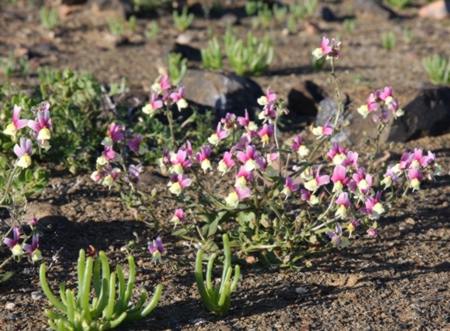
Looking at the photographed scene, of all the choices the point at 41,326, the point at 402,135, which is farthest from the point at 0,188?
the point at 402,135

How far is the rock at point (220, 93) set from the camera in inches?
272

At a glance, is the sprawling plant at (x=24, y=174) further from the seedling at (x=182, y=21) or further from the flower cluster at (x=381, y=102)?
the seedling at (x=182, y=21)

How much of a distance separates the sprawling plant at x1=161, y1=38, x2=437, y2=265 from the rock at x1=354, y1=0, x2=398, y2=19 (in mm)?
6568

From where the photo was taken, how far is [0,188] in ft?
16.0

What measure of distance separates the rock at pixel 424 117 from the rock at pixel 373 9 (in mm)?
4214

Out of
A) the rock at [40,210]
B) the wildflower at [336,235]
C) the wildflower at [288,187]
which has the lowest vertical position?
the rock at [40,210]

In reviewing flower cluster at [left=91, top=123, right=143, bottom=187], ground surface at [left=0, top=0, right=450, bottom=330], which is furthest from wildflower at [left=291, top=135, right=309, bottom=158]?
flower cluster at [left=91, top=123, right=143, bottom=187]

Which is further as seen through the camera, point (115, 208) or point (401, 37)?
point (401, 37)

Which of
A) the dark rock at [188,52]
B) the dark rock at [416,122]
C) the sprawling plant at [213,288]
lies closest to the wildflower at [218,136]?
the sprawling plant at [213,288]

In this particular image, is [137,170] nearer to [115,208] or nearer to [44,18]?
[115,208]

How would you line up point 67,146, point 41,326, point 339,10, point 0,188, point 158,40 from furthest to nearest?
1. point 339,10
2. point 158,40
3. point 67,146
4. point 0,188
5. point 41,326

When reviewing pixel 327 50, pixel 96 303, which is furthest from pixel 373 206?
pixel 96 303

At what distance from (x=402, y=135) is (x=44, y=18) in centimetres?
462

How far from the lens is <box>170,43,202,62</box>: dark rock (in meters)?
8.72
